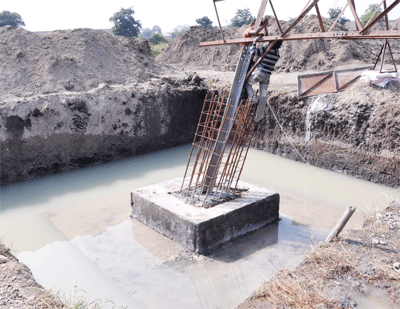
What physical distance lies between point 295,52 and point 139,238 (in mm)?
11182

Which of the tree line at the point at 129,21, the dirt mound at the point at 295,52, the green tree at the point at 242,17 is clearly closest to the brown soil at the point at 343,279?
the dirt mound at the point at 295,52

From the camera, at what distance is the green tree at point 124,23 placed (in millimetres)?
36812

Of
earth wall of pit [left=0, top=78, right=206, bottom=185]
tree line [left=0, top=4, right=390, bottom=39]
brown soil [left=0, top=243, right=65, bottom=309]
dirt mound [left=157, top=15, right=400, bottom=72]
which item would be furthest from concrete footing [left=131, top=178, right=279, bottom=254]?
tree line [left=0, top=4, right=390, bottom=39]

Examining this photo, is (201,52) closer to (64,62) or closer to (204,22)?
(64,62)

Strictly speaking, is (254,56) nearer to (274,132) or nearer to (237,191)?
(237,191)

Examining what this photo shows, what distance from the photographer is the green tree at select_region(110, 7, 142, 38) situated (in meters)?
36.8

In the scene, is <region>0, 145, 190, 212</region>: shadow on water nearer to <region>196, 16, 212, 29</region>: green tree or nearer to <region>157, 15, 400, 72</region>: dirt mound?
<region>157, 15, 400, 72</region>: dirt mound

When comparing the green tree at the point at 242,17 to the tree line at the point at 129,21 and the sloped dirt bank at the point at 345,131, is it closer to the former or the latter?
the tree line at the point at 129,21

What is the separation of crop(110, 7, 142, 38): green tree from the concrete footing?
115ft

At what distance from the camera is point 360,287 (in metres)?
3.20

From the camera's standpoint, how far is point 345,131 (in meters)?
7.67

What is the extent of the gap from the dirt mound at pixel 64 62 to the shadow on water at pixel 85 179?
2.21m

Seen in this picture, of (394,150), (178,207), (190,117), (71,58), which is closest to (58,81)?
(71,58)

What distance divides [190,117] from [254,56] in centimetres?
534
